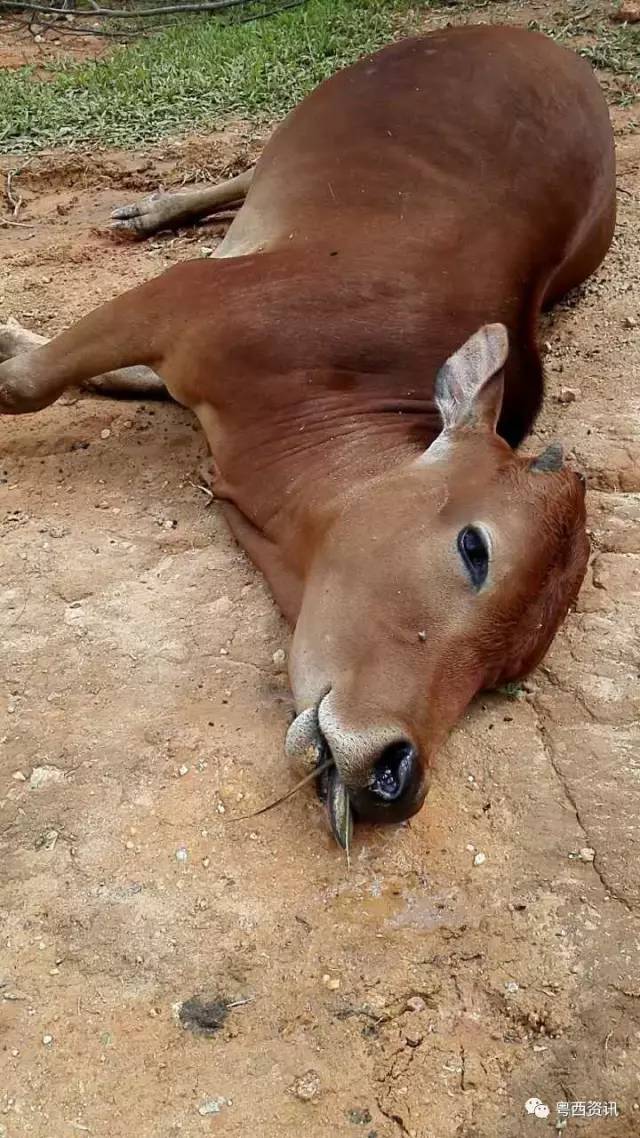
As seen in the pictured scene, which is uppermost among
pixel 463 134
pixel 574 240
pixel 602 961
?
pixel 463 134

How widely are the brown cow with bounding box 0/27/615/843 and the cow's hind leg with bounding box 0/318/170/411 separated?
0.05 feet

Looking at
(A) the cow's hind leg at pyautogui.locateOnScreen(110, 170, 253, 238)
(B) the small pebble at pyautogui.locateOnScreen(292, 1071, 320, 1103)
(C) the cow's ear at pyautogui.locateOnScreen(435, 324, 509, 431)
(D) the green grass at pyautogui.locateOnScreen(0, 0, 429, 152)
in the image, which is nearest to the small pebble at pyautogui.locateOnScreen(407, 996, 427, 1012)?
(B) the small pebble at pyautogui.locateOnScreen(292, 1071, 320, 1103)

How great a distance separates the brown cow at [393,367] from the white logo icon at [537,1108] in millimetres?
685

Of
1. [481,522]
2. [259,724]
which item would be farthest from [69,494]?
[481,522]

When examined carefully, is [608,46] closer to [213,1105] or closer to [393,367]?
[393,367]

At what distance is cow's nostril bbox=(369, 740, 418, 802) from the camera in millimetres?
2580

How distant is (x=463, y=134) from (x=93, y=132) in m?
3.13

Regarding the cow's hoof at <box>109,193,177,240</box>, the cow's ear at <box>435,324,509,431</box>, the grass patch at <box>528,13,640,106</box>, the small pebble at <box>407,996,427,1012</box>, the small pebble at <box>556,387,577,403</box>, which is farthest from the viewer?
the grass patch at <box>528,13,640,106</box>

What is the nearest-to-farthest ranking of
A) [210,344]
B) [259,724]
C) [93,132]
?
[259,724]
[210,344]
[93,132]

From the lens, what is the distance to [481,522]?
2.89 metres

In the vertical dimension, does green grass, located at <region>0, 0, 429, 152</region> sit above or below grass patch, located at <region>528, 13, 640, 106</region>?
below

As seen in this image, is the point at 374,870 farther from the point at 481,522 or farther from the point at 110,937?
the point at 481,522

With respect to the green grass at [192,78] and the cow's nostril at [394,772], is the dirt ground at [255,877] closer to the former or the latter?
the cow's nostril at [394,772]

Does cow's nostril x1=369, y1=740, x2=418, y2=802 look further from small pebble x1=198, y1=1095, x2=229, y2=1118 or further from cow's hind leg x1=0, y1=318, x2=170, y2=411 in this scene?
cow's hind leg x1=0, y1=318, x2=170, y2=411
